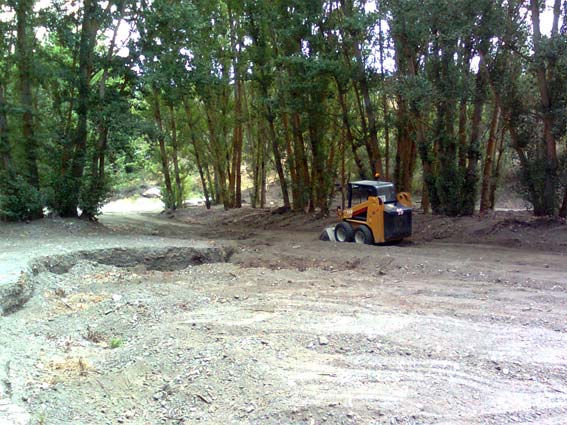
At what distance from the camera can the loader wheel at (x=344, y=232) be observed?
43.9ft

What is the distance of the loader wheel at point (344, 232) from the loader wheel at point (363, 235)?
13 cm

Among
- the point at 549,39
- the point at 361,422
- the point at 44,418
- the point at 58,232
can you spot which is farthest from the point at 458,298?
the point at 58,232

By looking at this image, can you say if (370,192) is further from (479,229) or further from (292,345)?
(292,345)

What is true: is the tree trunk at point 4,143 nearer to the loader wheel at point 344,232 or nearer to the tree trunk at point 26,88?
the tree trunk at point 26,88

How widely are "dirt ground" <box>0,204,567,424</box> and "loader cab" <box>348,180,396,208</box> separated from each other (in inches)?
100

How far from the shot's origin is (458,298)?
26.1ft

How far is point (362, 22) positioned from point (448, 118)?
161 inches

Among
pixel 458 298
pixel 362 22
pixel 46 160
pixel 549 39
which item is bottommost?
pixel 458 298

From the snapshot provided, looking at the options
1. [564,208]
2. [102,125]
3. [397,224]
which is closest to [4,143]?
[102,125]

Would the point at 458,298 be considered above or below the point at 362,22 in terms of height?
below

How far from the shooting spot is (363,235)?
515 inches

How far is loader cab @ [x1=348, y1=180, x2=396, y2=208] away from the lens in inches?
498

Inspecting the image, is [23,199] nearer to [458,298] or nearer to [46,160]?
[46,160]

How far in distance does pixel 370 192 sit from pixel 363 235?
3.69 feet
